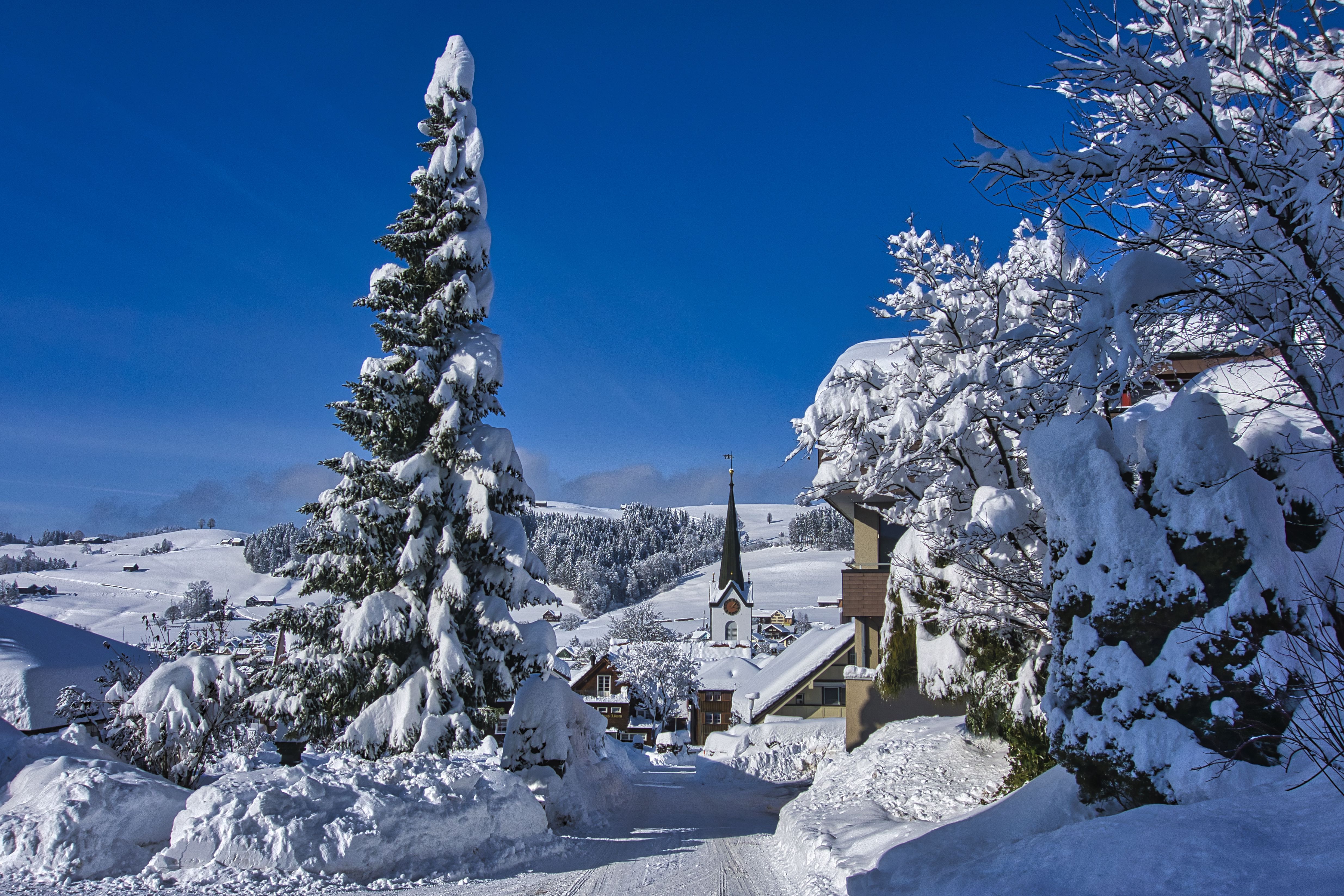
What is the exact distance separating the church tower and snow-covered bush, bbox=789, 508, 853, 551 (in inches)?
3786

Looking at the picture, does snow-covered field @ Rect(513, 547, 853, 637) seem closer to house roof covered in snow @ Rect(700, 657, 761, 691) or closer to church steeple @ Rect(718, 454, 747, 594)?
church steeple @ Rect(718, 454, 747, 594)

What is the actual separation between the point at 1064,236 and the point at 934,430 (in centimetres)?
308

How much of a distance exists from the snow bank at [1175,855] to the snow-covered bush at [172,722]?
8.21 m

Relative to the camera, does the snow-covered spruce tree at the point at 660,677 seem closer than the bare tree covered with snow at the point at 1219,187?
No

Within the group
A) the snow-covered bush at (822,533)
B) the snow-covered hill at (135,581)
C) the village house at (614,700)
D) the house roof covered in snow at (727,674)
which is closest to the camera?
the house roof covered in snow at (727,674)

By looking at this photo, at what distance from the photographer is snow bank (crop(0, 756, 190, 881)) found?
732 cm

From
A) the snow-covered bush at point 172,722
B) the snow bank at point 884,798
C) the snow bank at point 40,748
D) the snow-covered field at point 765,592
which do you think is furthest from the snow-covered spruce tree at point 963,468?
the snow-covered field at point 765,592

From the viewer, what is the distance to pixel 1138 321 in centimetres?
532

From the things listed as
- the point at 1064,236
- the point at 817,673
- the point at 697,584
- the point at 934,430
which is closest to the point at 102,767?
the point at 934,430

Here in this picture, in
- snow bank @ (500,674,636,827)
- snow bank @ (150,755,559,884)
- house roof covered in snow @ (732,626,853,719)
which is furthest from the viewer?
house roof covered in snow @ (732,626,853,719)

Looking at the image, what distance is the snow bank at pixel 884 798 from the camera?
8484mm

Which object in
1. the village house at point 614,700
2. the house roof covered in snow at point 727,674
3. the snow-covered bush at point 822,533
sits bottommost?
the village house at point 614,700

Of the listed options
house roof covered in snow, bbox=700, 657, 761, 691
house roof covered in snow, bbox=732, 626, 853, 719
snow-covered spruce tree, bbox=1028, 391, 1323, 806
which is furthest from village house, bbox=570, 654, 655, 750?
snow-covered spruce tree, bbox=1028, 391, 1323, 806

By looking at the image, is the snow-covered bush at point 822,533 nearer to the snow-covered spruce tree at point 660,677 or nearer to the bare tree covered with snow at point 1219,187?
the snow-covered spruce tree at point 660,677
